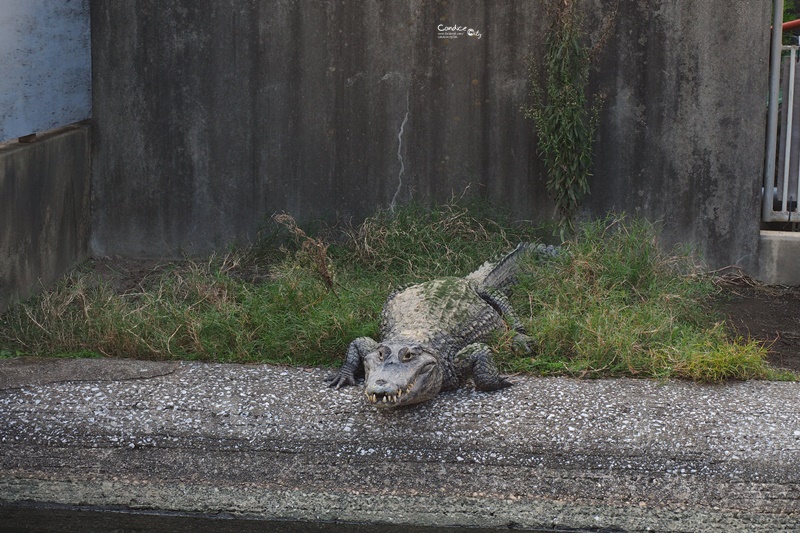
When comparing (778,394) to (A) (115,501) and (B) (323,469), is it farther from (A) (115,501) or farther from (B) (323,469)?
(A) (115,501)

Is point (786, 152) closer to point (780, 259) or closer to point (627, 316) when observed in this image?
point (780, 259)

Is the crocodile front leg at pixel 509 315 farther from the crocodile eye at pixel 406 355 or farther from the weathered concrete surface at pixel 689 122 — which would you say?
the weathered concrete surface at pixel 689 122

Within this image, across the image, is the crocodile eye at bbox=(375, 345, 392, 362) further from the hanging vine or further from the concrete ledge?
the concrete ledge

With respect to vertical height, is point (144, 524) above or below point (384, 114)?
below

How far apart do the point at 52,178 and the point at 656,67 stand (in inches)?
168

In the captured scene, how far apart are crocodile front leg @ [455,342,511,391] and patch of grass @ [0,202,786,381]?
0.96 ft

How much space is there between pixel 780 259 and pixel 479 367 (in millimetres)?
3158

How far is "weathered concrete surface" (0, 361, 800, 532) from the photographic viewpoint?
4582 mm

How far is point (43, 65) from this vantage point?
271 inches

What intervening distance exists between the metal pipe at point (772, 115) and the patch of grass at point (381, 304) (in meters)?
0.83

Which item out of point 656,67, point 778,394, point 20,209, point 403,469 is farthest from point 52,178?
point 778,394

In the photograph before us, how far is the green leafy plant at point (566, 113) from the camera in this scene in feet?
23.5

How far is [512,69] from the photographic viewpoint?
7461 millimetres

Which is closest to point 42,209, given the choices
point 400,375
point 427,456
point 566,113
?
point 400,375
